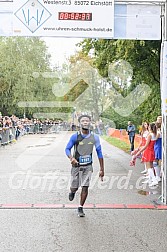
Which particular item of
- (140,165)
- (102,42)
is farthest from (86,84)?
(140,165)

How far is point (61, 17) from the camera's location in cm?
874

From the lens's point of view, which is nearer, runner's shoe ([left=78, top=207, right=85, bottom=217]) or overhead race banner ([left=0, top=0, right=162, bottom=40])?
runner's shoe ([left=78, top=207, right=85, bottom=217])

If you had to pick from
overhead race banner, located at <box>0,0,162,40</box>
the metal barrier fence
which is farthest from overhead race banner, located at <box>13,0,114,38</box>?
the metal barrier fence

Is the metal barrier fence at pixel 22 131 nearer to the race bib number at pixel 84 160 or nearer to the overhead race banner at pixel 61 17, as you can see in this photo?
the overhead race banner at pixel 61 17

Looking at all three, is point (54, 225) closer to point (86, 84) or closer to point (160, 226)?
point (160, 226)

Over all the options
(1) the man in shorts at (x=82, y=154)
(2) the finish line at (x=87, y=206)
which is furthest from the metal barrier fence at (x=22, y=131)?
(1) the man in shorts at (x=82, y=154)

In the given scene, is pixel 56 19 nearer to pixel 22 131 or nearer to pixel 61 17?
pixel 61 17

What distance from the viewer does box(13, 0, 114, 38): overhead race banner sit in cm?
873

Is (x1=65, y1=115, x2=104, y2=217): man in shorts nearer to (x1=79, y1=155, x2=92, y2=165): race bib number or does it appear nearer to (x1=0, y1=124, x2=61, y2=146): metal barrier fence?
(x1=79, y1=155, x2=92, y2=165): race bib number

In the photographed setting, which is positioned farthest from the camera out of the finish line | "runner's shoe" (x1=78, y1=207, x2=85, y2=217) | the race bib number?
the finish line

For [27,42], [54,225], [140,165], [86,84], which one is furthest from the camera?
[86,84]

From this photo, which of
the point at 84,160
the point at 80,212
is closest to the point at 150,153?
the point at 84,160

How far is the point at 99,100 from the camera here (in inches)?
1983

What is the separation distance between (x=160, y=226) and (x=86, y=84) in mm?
46625
